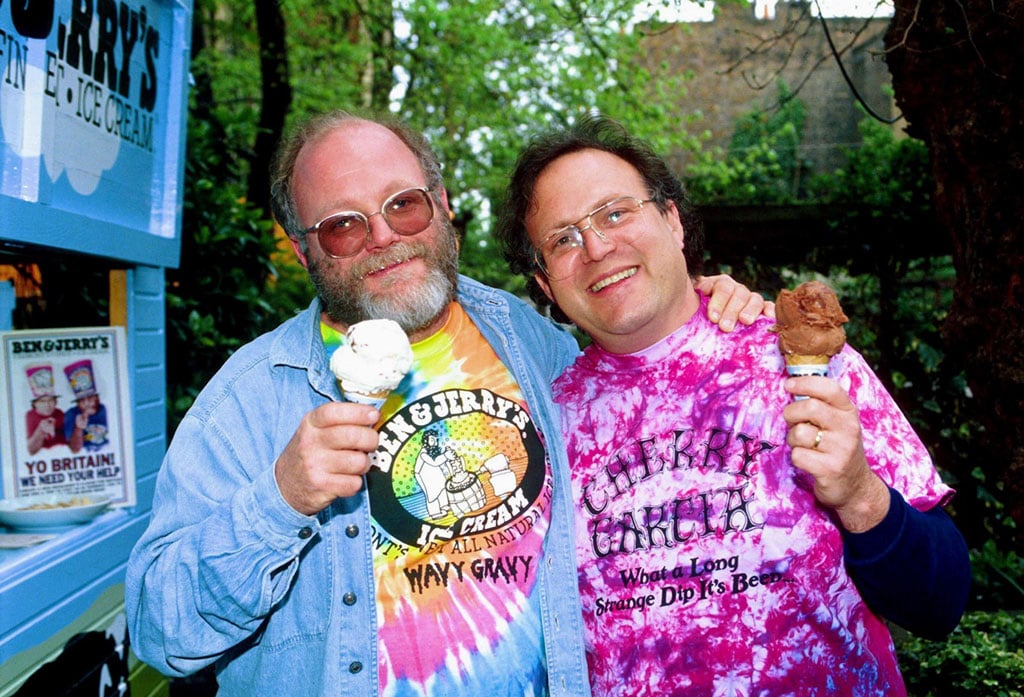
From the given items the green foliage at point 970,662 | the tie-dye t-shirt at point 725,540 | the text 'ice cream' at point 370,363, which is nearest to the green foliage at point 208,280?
the text 'ice cream' at point 370,363

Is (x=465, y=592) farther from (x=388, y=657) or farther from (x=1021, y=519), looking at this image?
(x=1021, y=519)

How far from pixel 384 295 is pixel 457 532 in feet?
2.56

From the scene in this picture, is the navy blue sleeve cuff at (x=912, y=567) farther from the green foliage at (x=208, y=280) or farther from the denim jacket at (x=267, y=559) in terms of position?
the green foliage at (x=208, y=280)

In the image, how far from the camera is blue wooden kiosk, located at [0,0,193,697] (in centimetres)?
278

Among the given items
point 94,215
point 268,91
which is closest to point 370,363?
point 94,215

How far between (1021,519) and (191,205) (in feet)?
17.1

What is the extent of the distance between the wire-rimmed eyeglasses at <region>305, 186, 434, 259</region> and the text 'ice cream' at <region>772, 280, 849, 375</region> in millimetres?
1226

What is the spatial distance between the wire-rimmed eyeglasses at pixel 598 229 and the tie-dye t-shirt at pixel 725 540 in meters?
0.40

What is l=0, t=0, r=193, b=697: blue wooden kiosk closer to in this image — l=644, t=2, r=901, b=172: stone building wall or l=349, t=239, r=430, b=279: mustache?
l=349, t=239, r=430, b=279: mustache

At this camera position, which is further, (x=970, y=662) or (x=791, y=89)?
(x=791, y=89)

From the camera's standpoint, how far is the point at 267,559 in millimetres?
2037

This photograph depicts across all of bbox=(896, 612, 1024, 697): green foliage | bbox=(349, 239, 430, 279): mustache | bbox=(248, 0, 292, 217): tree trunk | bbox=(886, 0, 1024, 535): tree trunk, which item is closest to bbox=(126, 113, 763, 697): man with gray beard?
bbox=(349, 239, 430, 279): mustache

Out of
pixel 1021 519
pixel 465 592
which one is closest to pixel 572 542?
pixel 465 592

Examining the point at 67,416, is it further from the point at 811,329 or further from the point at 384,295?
the point at 811,329
